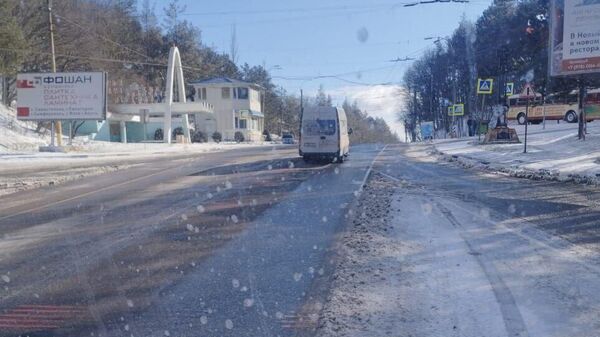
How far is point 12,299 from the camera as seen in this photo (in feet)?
18.5

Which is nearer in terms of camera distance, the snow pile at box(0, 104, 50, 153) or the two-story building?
the snow pile at box(0, 104, 50, 153)

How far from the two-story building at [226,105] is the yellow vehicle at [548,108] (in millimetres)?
31885

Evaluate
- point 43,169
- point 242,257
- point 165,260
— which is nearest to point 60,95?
point 43,169

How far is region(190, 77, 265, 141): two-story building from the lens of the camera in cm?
7012

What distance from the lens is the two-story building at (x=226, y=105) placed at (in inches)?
2761

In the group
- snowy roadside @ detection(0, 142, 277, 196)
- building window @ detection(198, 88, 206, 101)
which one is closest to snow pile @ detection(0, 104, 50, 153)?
snowy roadside @ detection(0, 142, 277, 196)

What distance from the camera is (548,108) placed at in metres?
50.8

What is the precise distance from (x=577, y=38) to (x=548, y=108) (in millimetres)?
29885

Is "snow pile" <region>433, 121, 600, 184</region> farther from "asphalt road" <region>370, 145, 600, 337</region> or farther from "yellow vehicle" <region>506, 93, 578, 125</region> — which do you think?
"yellow vehicle" <region>506, 93, 578, 125</region>

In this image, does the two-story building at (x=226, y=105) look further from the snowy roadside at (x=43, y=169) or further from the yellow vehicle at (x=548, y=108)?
the snowy roadside at (x=43, y=169)

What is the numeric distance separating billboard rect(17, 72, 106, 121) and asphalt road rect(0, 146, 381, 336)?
21.1 metres

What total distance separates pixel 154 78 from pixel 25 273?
71070 millimetres

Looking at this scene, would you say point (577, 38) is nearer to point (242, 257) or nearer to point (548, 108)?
point (242, 257)

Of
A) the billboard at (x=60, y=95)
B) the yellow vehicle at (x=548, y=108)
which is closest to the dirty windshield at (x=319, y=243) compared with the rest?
the billboard at (x=60, y=95)
